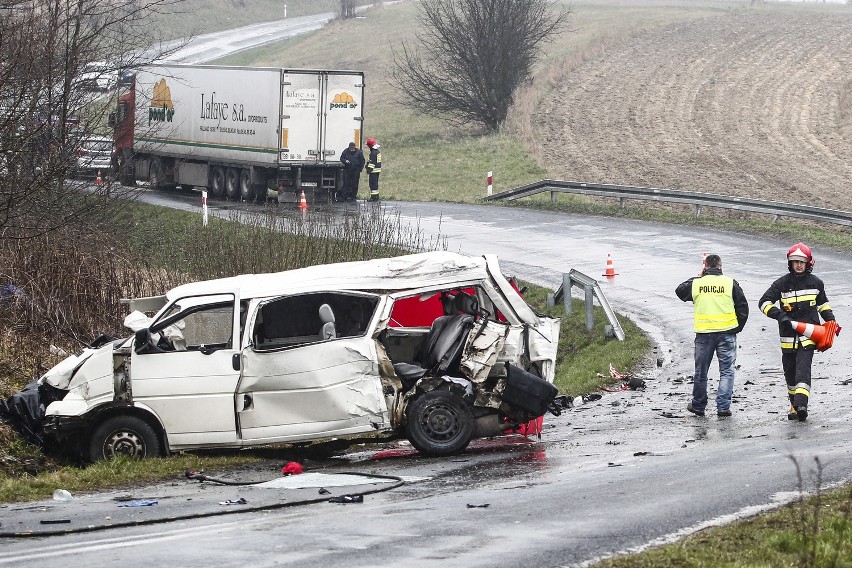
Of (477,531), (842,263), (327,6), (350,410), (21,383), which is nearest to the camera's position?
(477,531)

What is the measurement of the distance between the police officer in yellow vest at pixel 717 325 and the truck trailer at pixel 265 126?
2163 centimetres

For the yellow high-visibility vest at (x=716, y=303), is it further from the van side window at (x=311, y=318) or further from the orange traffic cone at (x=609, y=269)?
the orange traffic cone at (x=609, y=269)

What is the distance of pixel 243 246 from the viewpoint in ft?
67.2

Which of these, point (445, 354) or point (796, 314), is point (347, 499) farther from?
point (796, 314)

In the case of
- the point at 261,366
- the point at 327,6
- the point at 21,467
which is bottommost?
the point at 21,467

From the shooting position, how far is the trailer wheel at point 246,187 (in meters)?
36.0

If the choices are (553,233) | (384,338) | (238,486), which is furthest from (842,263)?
→ (238,486)

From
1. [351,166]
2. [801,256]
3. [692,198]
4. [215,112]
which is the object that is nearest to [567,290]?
[801,256]

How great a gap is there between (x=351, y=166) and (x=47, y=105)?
16.2 m

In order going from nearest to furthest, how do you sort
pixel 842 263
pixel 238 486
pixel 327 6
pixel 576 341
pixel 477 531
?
pixel 477 531
pixel 238 486
pixel 576 341
pixel 842 263
pixel 327 6

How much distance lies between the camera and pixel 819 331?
12.7 meters

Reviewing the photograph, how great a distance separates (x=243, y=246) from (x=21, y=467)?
893cm

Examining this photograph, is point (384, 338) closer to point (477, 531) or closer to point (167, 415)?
point (167, 415)

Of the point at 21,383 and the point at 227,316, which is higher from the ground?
the point at 227,316
